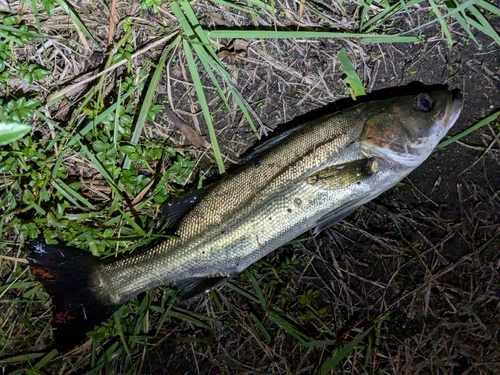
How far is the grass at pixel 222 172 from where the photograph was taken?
3090mm

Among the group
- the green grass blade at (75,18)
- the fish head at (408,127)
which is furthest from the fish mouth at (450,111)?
the green grass blade at (75,18)

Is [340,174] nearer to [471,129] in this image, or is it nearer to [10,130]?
[471,129]

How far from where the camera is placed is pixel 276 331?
130 inches

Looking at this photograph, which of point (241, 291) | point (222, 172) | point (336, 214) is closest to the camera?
point (336, 214)

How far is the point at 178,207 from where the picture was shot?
3029mm

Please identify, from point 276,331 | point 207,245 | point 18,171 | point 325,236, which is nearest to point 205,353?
point 276,331

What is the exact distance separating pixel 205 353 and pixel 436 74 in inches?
105

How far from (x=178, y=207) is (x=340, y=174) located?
111 centimetres

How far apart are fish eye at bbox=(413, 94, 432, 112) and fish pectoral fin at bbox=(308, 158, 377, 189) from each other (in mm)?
514

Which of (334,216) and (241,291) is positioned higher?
(334,216)

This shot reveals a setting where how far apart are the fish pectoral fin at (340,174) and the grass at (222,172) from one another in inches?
24.5

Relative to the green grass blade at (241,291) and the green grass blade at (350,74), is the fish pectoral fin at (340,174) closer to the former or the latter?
the green grass blade at (350,74)

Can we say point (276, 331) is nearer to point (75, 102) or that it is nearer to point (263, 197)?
point (263, 197)

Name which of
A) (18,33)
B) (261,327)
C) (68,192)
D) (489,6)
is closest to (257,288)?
(261,327)
